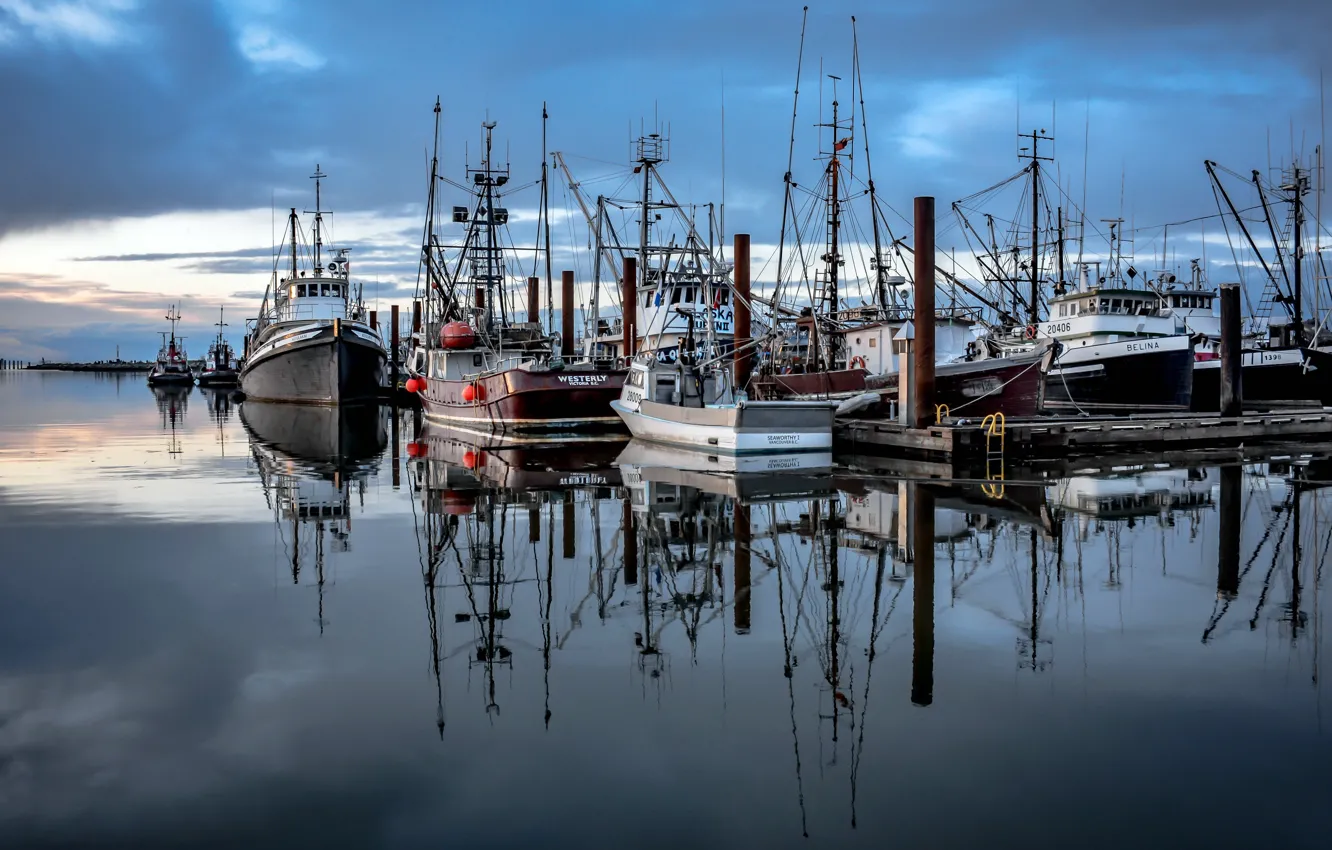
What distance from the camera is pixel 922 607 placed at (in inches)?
382

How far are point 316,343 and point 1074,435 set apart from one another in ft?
126

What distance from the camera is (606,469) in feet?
71.1

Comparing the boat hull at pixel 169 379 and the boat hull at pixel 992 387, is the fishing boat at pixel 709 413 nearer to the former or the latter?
the boat hull at pixel 992 387

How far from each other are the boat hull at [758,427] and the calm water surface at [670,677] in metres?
6.34

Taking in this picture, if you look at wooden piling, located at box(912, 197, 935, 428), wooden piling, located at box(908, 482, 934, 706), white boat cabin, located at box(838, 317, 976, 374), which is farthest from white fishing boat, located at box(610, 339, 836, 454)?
white boat cabin, located at box(838, 317, 976, 374)

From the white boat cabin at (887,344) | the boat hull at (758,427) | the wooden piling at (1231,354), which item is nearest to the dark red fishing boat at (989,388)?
the white boat cabin at (887,344)

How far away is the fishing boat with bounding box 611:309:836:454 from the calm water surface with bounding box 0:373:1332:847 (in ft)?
21.3

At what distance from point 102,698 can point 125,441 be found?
27419 millimetres

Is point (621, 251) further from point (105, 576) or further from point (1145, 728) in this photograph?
point (1145, 728)

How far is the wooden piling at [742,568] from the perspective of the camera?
9367 millimetres

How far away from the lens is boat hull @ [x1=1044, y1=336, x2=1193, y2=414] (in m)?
36.9

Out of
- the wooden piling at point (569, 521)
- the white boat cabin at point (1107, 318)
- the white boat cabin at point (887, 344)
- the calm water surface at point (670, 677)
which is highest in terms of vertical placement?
the white boat cabin at point (1107, 318)

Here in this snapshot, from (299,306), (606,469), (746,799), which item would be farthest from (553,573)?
(299,306)

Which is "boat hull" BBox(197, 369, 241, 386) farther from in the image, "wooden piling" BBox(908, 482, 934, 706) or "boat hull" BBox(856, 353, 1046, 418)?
"wooden piling" BBox(908, 482, 934, 706)
